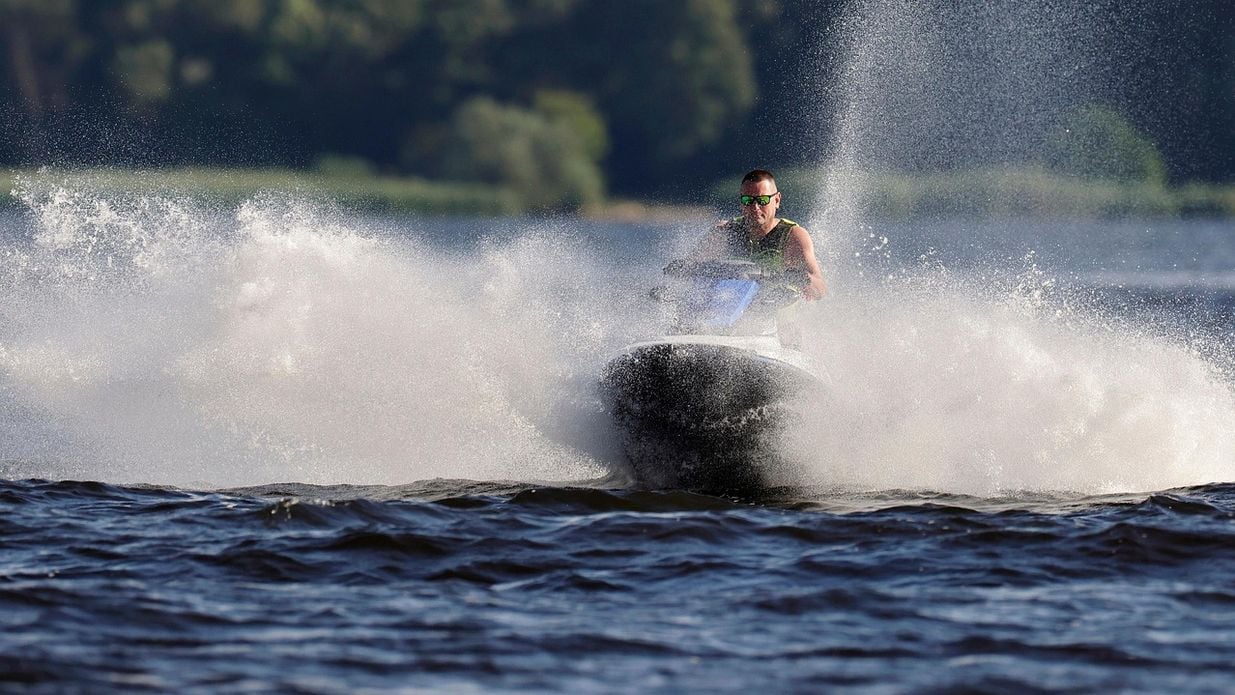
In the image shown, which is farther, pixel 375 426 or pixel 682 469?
pixel 375 426

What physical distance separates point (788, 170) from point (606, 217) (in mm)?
6817

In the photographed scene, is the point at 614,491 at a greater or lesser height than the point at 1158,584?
greater

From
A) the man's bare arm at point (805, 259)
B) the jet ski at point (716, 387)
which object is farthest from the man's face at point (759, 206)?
the jet ski at point (716, 387)

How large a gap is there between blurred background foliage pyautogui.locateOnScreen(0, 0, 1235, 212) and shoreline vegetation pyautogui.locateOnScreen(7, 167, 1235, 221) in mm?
603

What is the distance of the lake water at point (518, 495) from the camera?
7.30 meters

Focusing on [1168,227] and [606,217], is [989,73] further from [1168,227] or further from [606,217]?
[606,217]

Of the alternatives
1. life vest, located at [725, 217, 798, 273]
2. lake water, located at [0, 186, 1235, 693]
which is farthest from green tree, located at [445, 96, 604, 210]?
life vest, located at [725, 217, 798, 273]

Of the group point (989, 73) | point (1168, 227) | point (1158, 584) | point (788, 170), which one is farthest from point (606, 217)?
point (1158, 584)

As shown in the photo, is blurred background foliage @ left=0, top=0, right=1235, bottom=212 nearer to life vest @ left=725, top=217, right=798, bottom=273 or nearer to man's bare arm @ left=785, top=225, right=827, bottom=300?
life vest @ left=725, top=217, right=798, bottom=273

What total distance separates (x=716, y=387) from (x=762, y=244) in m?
1.34

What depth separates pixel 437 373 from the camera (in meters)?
12.4

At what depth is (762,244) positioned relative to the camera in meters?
11.6

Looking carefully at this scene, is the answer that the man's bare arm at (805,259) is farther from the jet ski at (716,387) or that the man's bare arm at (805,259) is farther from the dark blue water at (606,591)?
the dark blue water at (606,591)

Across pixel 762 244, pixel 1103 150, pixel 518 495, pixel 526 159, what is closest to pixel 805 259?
pixel 762 244
